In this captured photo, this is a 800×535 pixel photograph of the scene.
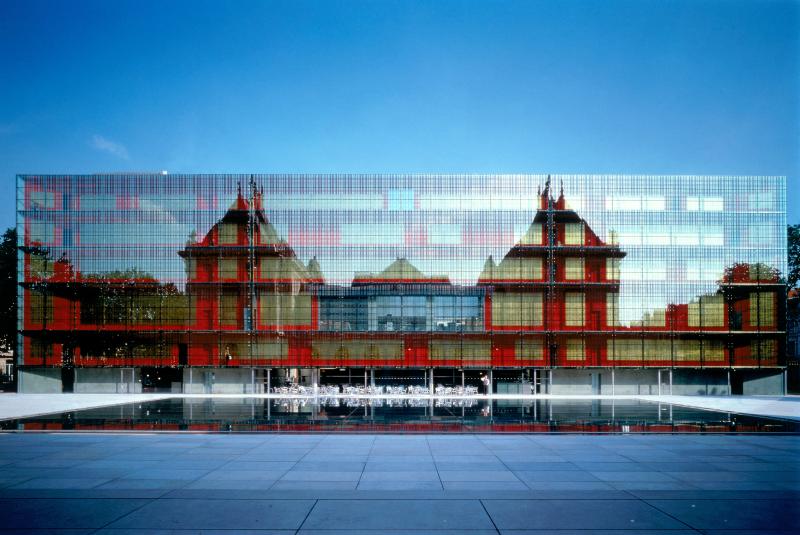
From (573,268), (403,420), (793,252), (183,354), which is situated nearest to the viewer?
(403,420)

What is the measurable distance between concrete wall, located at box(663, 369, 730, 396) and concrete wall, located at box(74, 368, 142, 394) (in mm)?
50474

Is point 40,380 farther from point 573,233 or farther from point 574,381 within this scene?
point 573,233

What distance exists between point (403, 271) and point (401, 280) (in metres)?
0.90

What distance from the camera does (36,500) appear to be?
13430 millimetres

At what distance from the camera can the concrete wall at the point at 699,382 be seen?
60969mm

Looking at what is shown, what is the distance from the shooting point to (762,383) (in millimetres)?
61156

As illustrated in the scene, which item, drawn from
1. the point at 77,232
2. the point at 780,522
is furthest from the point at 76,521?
the point at 77,232

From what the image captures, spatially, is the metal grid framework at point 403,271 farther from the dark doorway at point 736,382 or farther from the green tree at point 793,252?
the green tree at point 793,252

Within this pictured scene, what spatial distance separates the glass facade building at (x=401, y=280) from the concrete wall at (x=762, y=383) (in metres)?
0.17

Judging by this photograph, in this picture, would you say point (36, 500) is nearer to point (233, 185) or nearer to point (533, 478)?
point (533, 478)

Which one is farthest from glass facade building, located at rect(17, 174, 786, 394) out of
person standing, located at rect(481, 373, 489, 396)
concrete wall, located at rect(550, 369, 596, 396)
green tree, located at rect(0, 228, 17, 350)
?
green tree, located at rect(0, 228, 17, 350)

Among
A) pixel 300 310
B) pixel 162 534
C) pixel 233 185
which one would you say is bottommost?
pixel 162 534

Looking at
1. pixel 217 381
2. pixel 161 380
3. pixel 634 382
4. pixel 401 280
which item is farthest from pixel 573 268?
pixel 161 380

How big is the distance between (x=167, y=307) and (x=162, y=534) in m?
51.5
